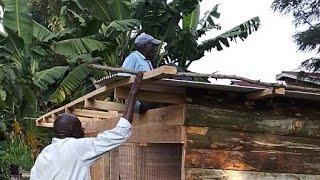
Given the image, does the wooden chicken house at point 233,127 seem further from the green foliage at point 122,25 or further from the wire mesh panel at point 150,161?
the green foliage at point 122,25

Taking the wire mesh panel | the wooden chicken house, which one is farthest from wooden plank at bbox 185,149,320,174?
the wire mesh panel

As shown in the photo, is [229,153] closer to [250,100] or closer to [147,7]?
[250,100]

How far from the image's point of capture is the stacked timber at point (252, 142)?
416 cm

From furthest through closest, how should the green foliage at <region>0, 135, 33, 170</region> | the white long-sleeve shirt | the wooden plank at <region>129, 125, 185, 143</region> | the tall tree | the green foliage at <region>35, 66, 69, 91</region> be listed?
1. the green foliage at <region>0, 135, 33, 170</region>
2. the green foliage at <region>35, 66, 69, 91</region>
3. the tall tree
4. the wooden plank at <region>129, 125, 185, 143</region>
5. the white long-sleeve shirt

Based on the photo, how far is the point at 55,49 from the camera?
30.5 feet

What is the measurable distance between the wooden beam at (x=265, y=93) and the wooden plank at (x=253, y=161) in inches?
18.9

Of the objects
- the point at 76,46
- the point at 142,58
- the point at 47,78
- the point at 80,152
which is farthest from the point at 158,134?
the point at 47,78

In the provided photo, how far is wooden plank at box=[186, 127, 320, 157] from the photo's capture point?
4.16 m

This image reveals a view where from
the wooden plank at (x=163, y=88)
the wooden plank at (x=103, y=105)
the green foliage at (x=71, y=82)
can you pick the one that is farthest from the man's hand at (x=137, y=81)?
the green foliage at (x=71, y=82)

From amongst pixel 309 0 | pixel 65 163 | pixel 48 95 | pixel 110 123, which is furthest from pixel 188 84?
pixel 48 95

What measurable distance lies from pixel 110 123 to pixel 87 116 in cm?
95

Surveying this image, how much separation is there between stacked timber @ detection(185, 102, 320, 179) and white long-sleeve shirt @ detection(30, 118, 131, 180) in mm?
1047

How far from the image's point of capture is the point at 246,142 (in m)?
4.34

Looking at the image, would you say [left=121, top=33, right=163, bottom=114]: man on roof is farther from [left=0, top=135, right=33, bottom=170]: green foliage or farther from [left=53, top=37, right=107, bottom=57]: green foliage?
[left=0, top=135, right=33, bottom=170]: green foliage
